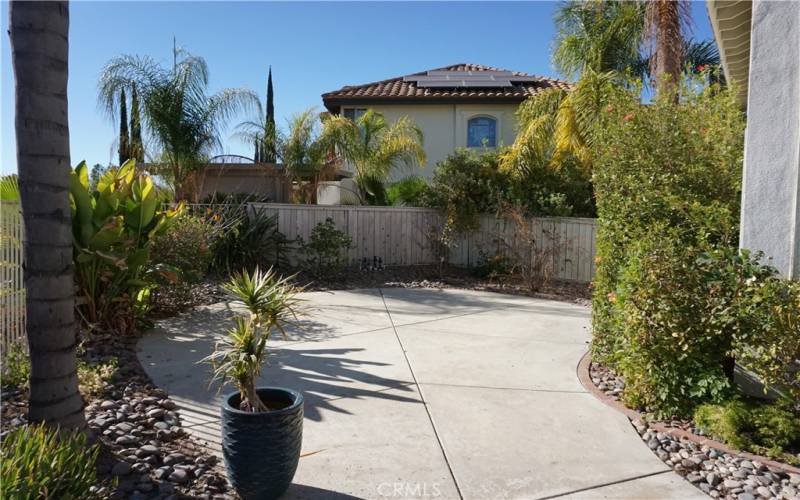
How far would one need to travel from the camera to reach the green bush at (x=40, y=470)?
2.36 meters

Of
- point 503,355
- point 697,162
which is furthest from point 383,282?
point 697,162

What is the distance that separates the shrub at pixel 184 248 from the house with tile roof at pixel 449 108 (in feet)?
39.1

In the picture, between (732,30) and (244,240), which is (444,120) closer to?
(244,240)

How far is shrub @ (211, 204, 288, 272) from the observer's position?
1167cm

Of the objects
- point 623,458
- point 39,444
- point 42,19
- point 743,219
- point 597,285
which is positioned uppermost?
point 42,19

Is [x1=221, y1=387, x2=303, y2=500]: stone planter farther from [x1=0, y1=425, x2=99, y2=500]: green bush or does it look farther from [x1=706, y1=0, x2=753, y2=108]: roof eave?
[x1=706, y1=0, x2=753, y2=108]: roof eave

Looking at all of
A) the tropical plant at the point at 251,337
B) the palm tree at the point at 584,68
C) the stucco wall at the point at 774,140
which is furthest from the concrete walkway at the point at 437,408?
the palm tree at the point at 584,68

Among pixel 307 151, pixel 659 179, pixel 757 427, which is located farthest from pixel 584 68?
pixel 757 427

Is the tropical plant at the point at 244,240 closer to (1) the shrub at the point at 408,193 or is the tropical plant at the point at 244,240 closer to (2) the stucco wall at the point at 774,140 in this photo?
(1) the shrub at the point at 408,193

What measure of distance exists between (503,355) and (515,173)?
749 centimetres

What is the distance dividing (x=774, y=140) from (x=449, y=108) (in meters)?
16.1

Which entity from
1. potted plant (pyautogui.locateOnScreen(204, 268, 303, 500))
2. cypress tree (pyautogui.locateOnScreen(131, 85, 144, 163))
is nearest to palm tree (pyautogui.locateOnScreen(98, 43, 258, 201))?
cypress tree (pyautogui.locateOnScreen(131, 85, 144, 163))

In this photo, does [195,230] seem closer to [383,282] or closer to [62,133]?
[383,282]

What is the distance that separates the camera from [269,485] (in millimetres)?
3135
